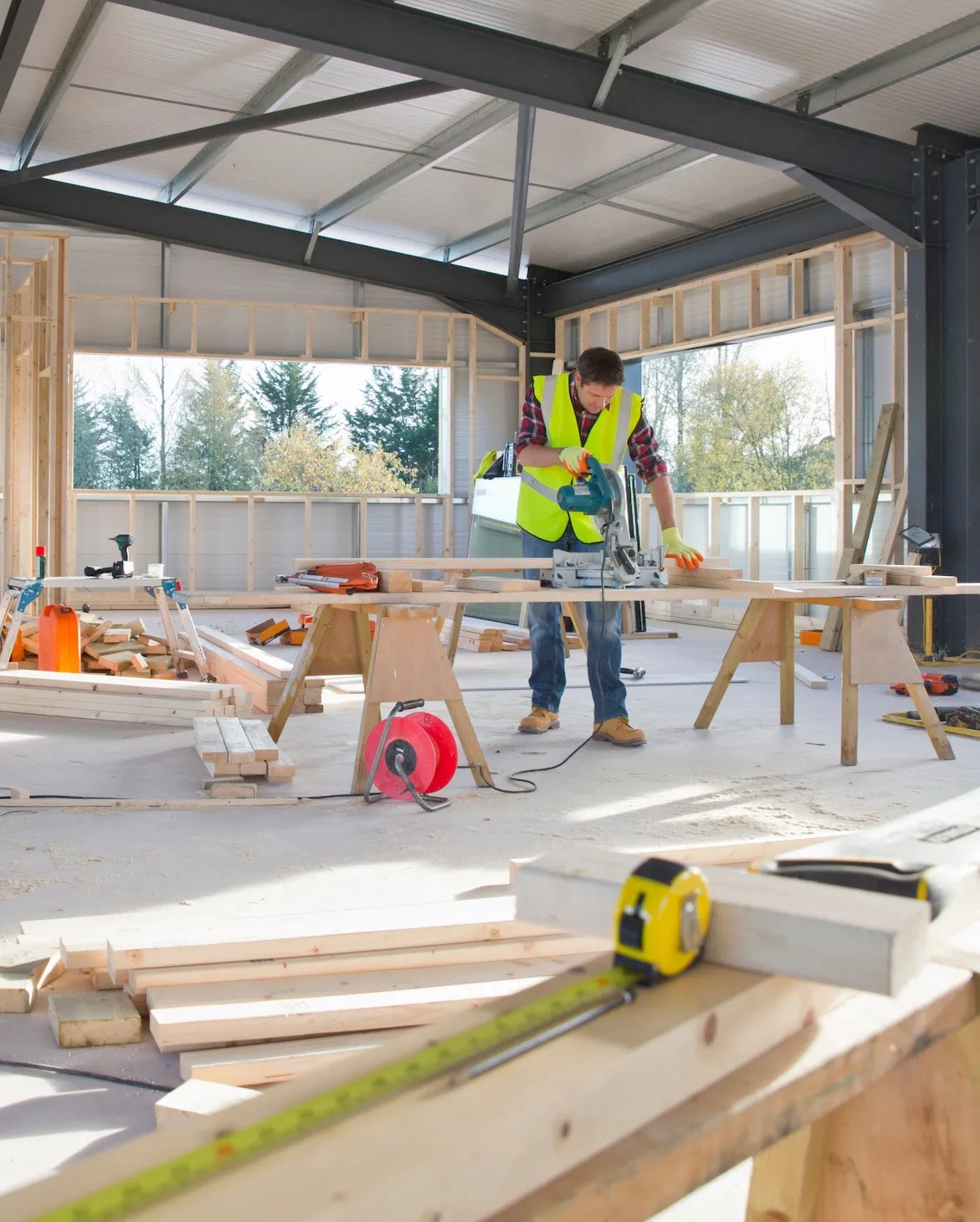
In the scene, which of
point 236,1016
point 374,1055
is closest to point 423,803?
point 236,1016

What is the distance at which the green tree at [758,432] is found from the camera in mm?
20203

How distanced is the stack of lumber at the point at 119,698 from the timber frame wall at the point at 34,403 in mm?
4642

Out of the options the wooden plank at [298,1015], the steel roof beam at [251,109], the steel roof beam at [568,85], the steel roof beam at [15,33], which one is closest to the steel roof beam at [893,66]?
the steel roof beam at [568,85]

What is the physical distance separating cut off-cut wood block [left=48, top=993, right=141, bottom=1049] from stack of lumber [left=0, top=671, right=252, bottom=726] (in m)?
3.84

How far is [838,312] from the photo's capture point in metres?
11.0

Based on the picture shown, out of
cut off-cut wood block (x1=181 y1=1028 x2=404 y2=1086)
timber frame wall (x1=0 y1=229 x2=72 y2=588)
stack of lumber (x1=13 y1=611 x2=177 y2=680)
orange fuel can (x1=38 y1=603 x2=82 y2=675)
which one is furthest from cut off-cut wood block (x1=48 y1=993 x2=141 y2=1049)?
timber frame wall (x1=0 y1=229 x2=72 y2=588)

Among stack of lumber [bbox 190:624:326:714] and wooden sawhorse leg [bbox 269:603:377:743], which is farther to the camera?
stack of lumber [bbox 190:624:326:714]

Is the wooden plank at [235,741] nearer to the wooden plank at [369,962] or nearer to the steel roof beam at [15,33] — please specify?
the wooden plank at [369,962]

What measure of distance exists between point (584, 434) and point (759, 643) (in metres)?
1.40

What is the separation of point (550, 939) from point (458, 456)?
44.4 ft

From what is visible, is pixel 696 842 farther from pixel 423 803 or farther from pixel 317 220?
pixel 317 220

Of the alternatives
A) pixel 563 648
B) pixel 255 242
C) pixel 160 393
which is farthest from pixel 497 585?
pixel 160 393

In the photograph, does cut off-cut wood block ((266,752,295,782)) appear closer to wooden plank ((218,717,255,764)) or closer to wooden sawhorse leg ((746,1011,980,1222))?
wooden plank ((218,717,255,764))

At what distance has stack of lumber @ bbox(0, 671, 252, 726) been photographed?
6348mm
